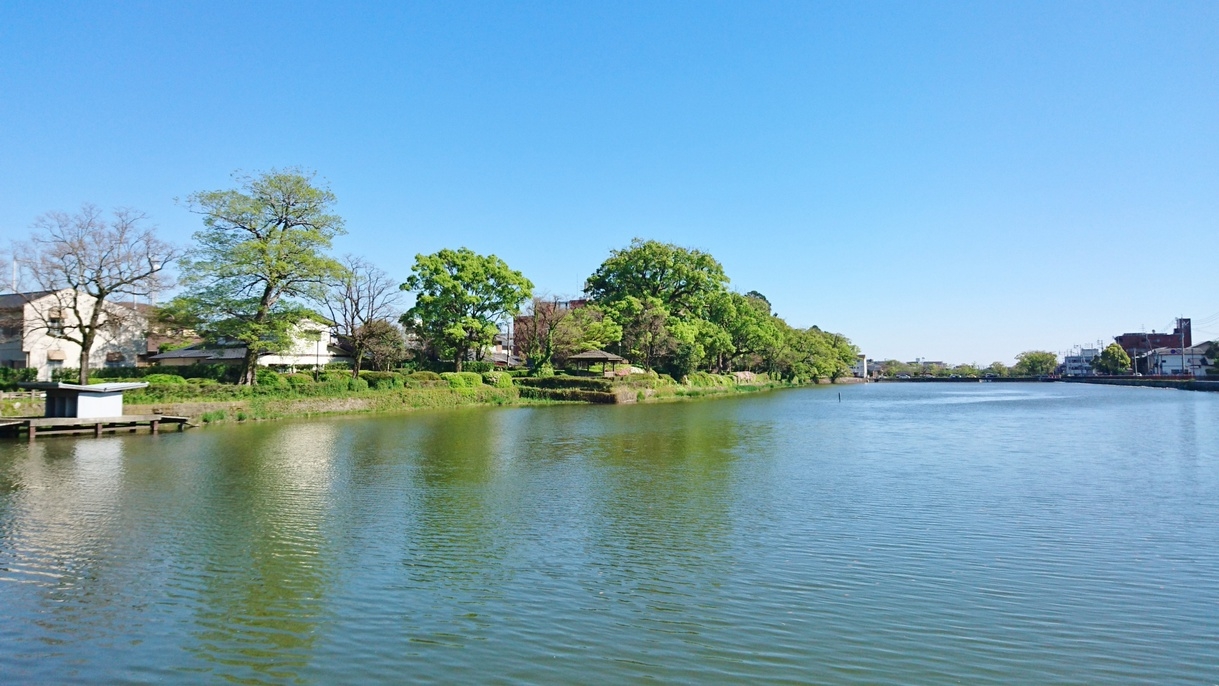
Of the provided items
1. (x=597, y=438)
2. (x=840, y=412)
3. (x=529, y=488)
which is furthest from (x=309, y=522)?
(x=840, y=412)

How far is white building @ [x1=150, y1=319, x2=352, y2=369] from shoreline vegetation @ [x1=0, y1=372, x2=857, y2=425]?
1.91m

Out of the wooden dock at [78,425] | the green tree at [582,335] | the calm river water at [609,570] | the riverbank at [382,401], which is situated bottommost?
the calm river water at [609,570]

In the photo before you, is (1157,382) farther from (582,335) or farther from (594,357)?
(594,357)

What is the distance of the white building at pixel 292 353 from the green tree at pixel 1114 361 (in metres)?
95.4

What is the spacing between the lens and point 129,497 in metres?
11.7

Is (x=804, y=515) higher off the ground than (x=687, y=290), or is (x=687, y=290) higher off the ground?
(x=687, y=290)

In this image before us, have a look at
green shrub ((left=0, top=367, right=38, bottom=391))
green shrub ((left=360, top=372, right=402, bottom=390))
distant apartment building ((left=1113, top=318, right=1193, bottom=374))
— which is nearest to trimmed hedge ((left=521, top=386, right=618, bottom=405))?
green shrub ((left=360, top=372, right=402, bottom=390))

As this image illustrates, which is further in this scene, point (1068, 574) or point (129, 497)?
point (129, 497)

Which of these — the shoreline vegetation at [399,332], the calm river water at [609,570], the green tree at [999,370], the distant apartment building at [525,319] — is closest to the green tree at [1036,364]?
the green tree at [999,370]

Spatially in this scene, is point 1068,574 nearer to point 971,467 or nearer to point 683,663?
point 683,663

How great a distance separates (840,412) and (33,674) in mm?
32635

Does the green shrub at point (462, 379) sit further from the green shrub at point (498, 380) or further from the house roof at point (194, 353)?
the house roof at point (194, 353)

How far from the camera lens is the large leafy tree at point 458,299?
39.3 meters

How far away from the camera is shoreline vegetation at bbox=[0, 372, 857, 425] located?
24.6 meters
